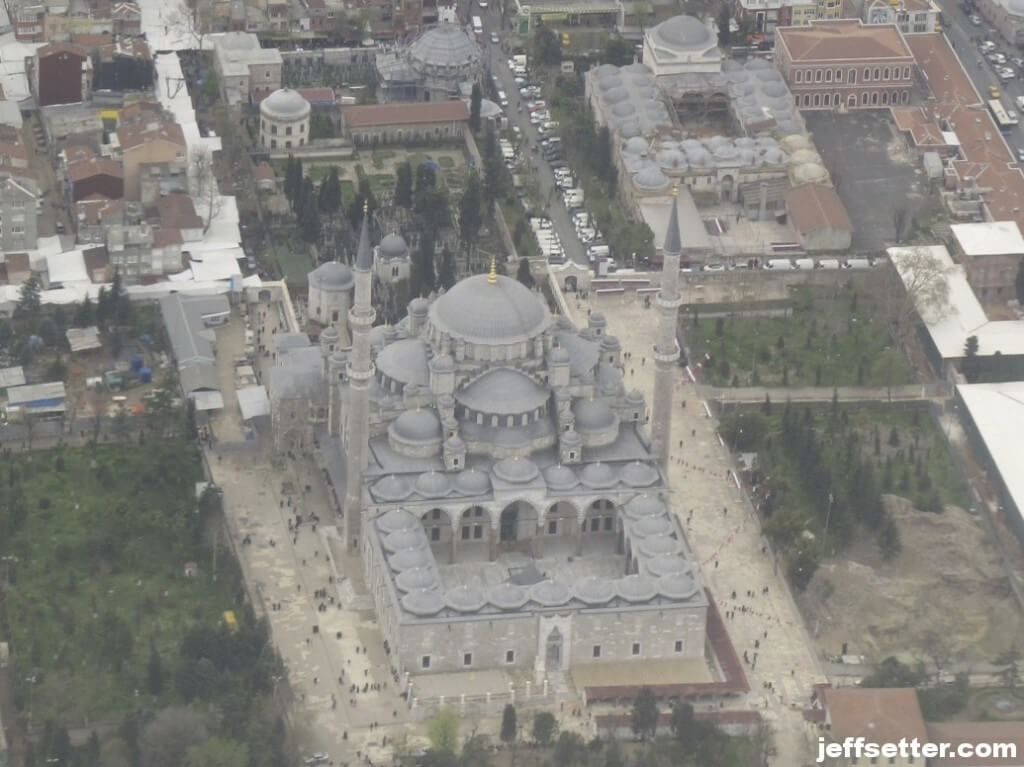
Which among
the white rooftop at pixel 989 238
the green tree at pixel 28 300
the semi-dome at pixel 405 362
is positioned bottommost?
the white rooftop at pixel 989 238

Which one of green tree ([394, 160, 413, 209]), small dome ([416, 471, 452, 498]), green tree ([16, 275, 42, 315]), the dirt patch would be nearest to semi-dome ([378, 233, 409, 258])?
green tree ([394, 160, 413, 209])

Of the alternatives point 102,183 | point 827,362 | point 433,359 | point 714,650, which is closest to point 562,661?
point 714,650

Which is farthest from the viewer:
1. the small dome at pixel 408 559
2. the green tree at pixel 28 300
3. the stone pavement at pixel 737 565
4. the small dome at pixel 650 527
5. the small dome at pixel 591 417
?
the green tree at pixel 28 300

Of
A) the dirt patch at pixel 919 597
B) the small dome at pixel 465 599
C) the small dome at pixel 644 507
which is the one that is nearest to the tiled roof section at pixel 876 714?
the dirt patch at pixel 919 597

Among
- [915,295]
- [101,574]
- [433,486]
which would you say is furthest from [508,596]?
[915,295]

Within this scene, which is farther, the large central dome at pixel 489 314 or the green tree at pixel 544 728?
the large central dome at pixel 489 314

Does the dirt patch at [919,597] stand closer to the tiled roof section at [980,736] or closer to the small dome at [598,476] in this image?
the tiled roof section at [980,736]
